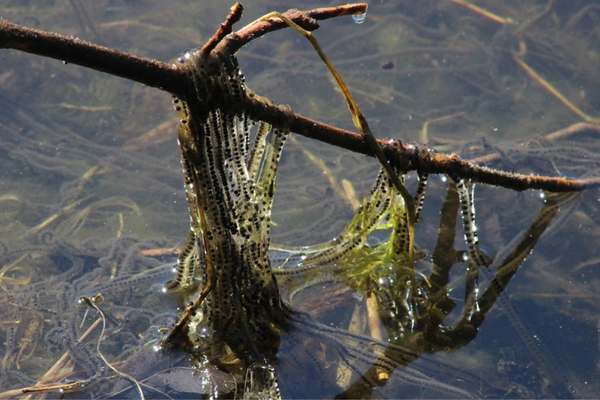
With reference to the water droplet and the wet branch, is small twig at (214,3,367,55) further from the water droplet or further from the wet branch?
the water droplet

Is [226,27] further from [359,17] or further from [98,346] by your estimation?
[98,346]

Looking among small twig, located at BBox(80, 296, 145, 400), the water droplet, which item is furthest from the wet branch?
small twig, located at BBox(80, 296, 145, 400)

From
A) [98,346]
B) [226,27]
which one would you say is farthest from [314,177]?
[226,27]

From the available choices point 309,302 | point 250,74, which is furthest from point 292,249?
point 250,74

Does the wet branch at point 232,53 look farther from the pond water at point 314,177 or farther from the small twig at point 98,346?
the small twig at point 98,346

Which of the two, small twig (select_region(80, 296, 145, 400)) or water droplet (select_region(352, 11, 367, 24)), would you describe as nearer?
water droplet (select_region(352, 11, 367, 24))

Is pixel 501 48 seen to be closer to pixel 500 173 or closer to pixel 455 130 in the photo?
pixel 455 130
